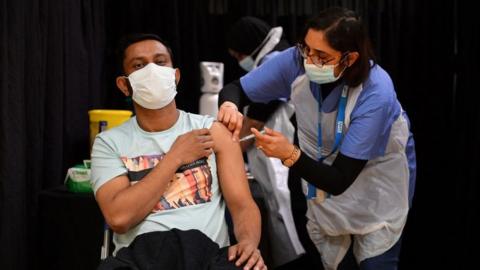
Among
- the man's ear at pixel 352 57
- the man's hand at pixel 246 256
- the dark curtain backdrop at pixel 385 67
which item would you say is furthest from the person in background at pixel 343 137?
the dark curtain backdrop at pixel 385 67

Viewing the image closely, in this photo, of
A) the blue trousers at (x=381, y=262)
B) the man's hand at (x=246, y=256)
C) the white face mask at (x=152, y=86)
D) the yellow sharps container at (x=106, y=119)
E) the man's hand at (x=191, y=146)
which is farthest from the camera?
the yellow sharps container at (x=106, y=119)

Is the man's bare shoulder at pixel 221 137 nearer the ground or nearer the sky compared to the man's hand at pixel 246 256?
nearer the sky

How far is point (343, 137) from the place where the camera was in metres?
2.12

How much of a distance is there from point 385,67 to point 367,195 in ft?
5.43

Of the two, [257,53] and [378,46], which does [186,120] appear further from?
[378,46]

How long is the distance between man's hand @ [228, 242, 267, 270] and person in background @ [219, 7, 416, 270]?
0.31m

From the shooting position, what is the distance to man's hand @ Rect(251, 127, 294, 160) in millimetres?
1926

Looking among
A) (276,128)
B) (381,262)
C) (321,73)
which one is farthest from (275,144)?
(276,128)

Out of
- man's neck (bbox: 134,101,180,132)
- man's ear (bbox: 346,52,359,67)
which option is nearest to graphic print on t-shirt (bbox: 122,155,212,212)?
man's neck (bbox: 134,101,180,132)

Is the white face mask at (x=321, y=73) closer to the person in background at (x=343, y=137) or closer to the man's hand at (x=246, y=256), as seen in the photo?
the person in background at (x=343, y=137)

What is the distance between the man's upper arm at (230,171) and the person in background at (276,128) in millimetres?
1060

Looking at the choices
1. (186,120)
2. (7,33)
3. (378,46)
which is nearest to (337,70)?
(186,120)

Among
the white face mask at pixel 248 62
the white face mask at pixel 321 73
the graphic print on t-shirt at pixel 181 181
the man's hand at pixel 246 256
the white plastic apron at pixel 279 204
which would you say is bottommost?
the white plastic apron at pixel 279 204

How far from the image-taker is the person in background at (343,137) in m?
1.99
